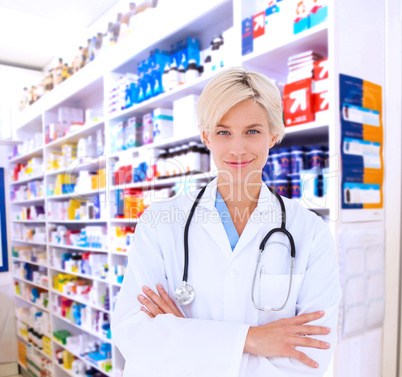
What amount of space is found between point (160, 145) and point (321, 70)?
54.5 inches

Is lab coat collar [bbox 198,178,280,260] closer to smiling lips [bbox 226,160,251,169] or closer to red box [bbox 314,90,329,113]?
smiling lips [bbox 226,160,251,169]

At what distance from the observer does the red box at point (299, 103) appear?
1837 millimetres

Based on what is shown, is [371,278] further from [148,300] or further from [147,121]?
[147,121]

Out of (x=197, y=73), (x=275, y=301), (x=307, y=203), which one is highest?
(x=197, y=73)

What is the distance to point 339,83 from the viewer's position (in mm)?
1744

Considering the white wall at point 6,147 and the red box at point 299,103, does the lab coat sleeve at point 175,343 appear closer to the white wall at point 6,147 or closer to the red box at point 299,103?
the red box at point 299,103

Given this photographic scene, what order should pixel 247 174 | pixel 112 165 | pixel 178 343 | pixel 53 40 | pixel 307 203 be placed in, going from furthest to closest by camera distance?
pixel 53 40
pixel 112 165
pixel 307 203
pixel 247 174
pixel 178 343

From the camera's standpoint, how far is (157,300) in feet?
3.90

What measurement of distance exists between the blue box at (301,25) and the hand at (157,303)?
4.73 feet

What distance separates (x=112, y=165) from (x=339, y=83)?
2.17 metres

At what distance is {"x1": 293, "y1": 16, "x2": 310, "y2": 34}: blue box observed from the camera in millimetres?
1825

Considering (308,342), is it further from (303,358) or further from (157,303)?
(157,303)

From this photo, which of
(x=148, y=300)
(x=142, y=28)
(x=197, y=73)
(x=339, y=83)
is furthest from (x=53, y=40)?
(x=148, y=300)

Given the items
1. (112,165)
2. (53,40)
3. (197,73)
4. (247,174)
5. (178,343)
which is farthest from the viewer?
(53,40)
